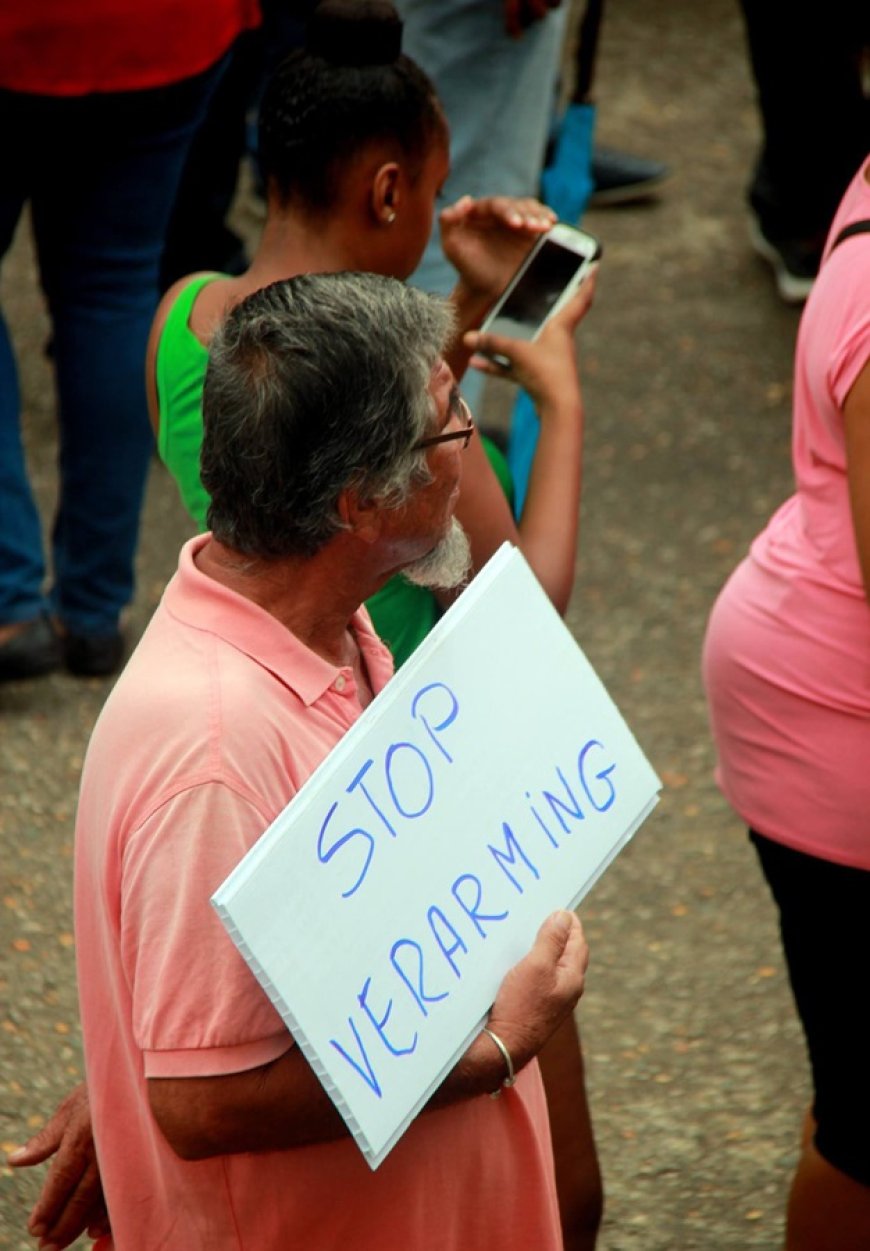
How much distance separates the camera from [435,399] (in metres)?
1.73

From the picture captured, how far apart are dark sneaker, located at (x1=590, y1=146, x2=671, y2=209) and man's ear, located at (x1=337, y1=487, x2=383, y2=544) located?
459 cm

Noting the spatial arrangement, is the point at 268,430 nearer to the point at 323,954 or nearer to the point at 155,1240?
the point at 323,954

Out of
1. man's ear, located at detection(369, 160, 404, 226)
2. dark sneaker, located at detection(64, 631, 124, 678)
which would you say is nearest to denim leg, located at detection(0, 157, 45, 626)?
dark sneaker, located at detection(64, 631, 124, 678)

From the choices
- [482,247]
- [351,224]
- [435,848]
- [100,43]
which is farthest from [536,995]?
[100,43]

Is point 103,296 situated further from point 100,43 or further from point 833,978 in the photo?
point 833,978

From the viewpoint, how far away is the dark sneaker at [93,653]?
13.0 feet

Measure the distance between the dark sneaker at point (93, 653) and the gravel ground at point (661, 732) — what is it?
0.04 meters

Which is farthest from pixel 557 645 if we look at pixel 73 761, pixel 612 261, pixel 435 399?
pixel 612 261

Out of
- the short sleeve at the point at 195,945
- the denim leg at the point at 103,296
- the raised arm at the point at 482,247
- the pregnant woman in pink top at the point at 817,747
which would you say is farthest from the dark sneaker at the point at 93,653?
the short sleeve at the point at 195,945

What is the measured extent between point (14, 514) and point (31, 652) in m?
0.34

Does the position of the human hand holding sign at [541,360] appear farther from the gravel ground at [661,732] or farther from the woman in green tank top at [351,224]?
the gravel ground at [661,732]

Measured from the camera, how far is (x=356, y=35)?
2.45 meters

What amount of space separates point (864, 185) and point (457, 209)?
2.18ft

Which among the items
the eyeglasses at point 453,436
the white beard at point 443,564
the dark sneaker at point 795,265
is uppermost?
the eyeglasses at point 453,436
